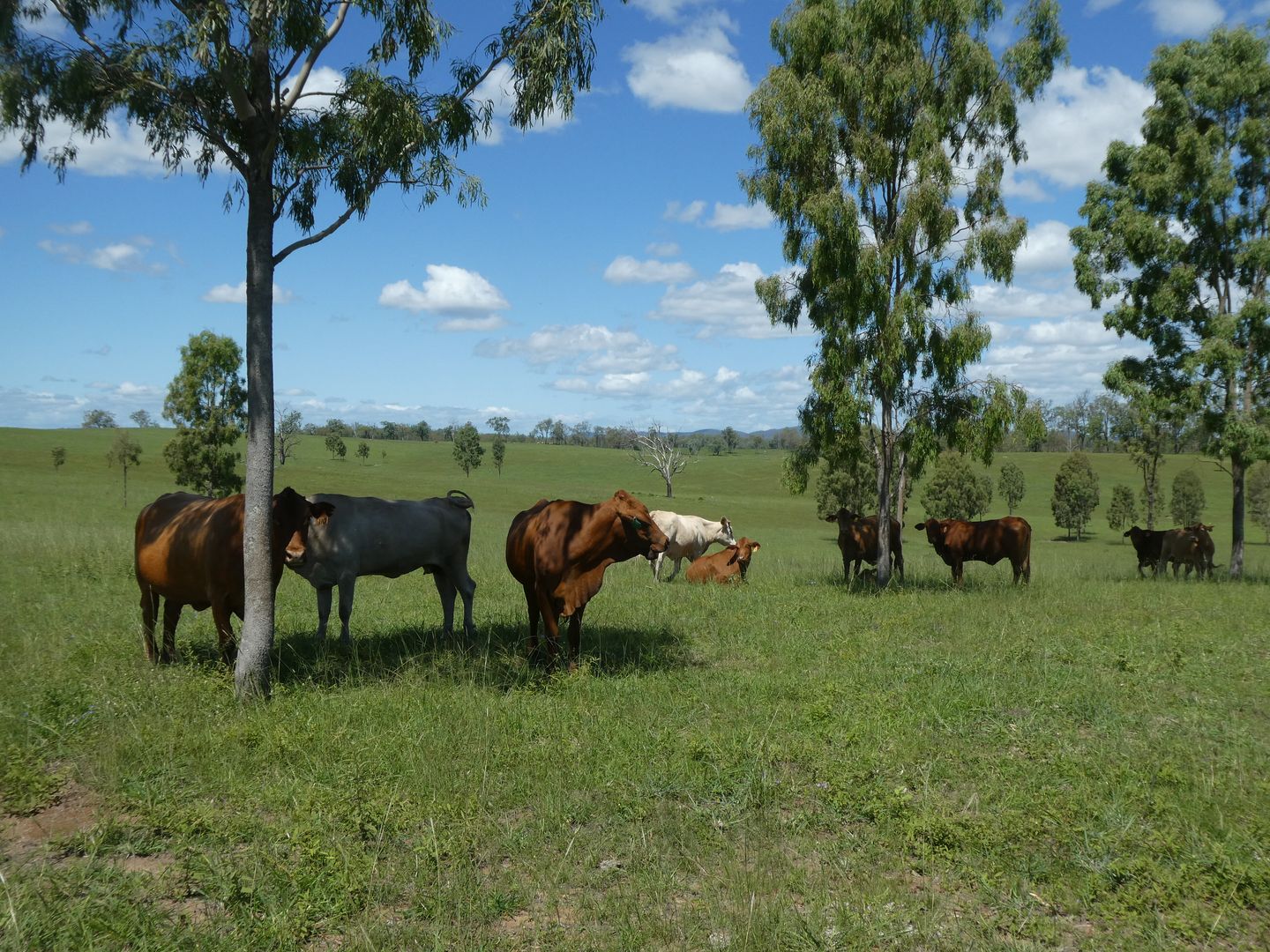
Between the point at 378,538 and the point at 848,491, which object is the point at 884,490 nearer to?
the point at 378,538

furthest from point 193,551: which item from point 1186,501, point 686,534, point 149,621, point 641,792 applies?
point 1186,501

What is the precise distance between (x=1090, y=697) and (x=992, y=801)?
323 cm

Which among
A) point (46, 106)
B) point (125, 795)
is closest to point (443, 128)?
point (46, 106)

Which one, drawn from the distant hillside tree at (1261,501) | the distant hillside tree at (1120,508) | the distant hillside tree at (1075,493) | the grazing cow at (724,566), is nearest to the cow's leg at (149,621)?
the grazing cow at (724,566)

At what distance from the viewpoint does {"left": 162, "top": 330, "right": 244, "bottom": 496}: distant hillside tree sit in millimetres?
36500

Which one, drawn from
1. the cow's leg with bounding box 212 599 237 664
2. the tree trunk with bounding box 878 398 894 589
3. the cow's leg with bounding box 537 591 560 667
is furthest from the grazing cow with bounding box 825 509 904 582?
the cow's leg with bounding box 212 599 237 664

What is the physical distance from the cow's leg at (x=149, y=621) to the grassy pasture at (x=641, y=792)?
433 mm

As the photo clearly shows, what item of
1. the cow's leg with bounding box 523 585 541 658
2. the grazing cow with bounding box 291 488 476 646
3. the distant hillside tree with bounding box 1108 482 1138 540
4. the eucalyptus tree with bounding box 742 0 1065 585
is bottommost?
the distant hillside tree with bounding box 1108 482 1138 540

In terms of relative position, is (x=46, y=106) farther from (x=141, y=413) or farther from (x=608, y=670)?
(x=141, y=413)

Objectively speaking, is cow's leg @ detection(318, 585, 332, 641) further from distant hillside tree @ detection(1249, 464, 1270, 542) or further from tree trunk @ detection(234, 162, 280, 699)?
distant hillside tree @ detection(1249, 464, 1270, 542)

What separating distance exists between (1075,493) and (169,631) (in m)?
62.8

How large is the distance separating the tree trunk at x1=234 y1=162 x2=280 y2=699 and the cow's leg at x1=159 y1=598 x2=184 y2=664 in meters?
1.94

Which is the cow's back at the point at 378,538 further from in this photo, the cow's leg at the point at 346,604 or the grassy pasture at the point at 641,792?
the grassy pasture at the point at 641,792

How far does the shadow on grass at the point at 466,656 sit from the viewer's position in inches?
356
